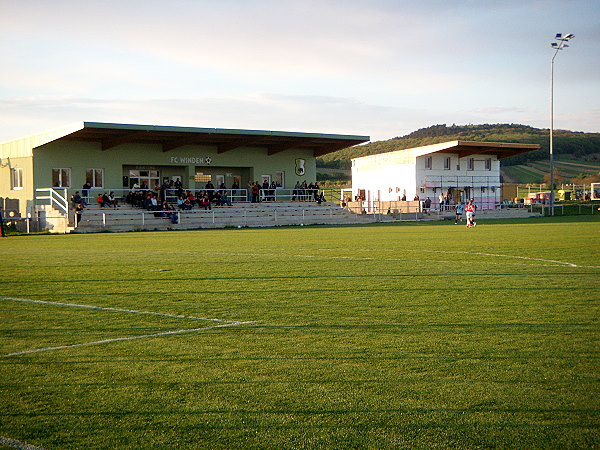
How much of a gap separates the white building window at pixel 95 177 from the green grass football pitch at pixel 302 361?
35.5 m

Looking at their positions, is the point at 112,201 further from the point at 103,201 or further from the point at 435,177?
the point at 435,177

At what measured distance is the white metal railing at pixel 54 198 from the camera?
37.7m

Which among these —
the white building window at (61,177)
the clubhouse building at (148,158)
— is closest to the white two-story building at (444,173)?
the clubhouse building at (148,158)

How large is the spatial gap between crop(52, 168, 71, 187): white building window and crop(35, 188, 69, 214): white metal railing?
5.40 ft

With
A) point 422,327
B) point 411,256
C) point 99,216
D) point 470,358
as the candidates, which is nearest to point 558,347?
point 470,358

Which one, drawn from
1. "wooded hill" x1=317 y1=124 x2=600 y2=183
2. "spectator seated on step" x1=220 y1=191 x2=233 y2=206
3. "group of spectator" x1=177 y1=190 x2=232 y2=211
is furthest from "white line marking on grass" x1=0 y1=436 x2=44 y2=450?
"wooded hill" x1=317 y1=124 x2=600 y2=183

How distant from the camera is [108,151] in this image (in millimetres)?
47156

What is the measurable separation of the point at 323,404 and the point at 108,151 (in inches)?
1772

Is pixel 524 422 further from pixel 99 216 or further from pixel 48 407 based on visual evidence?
pixel 99 216

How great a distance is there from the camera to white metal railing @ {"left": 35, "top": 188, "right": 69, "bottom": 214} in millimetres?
37688

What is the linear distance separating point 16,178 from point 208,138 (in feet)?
44.9

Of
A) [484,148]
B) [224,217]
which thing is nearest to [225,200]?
[224,217]

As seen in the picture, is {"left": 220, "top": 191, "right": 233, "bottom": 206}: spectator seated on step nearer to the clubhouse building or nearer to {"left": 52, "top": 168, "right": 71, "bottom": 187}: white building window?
the clubhouse building

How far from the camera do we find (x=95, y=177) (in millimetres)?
46719
